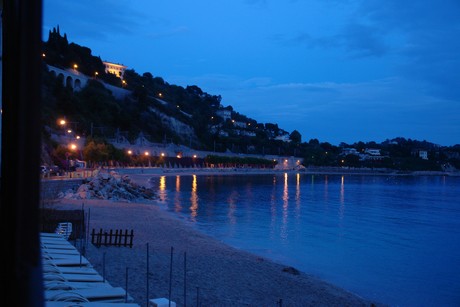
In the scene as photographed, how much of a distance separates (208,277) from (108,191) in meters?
21.4

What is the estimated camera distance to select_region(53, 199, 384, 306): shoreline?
10.9 metres

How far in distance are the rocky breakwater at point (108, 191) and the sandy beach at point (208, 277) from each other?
11422mm

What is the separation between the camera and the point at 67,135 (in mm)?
54125

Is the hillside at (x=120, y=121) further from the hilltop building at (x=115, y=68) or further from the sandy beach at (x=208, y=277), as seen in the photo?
the sandy beach at (x=208, y=277)

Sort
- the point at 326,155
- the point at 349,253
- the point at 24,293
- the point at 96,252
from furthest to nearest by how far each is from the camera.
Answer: the point at 326,155 → the point at 349,253 → the point at 96,252 → the point at 24,293

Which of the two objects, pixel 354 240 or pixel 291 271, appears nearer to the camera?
pixel 291 271

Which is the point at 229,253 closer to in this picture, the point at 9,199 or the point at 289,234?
the point at 289,234

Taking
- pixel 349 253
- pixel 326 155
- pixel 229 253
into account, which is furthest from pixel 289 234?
pixel 326 155

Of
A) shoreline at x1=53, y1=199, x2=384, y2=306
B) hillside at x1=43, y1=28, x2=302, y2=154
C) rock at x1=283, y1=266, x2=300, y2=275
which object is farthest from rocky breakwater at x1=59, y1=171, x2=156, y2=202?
hillside at x1=43, y1=28, x2=302, y2=154

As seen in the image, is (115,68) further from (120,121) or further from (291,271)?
(291,271)

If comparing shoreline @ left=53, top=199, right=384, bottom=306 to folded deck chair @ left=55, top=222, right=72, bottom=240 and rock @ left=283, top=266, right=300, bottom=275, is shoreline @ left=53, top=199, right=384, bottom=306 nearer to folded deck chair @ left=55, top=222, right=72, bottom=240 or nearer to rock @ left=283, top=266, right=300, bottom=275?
rock @ left=283, top=266, right=300, bottom=275

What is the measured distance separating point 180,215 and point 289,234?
26.4 feet

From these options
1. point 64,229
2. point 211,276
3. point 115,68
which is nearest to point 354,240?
point 211,276

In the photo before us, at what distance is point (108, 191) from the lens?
107ft
